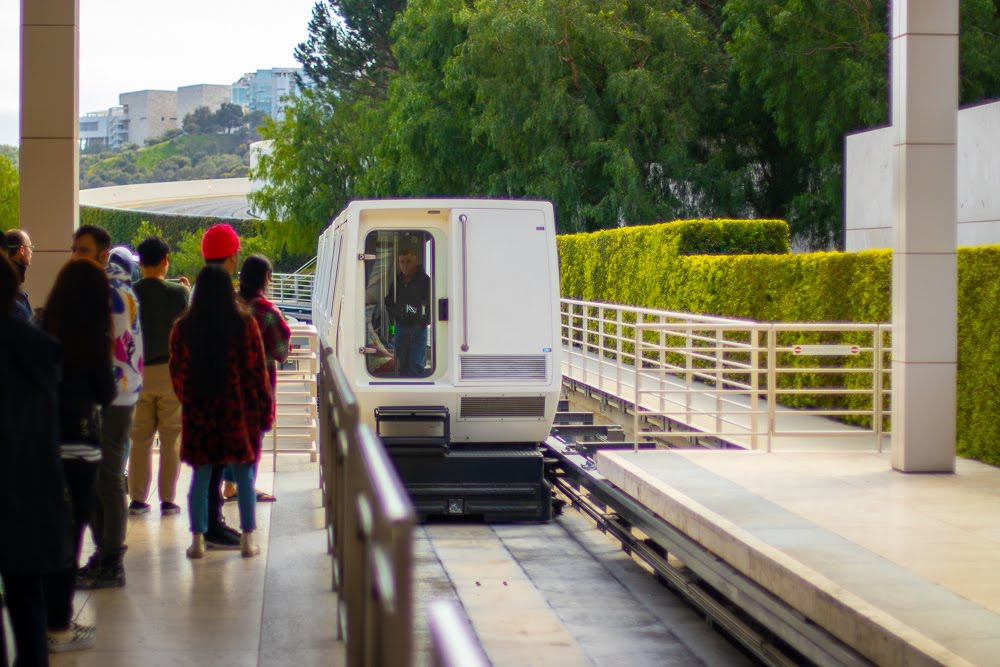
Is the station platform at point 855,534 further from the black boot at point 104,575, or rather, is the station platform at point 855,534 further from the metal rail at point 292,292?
the metal rail at point 292,292

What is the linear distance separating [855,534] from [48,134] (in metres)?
6.01

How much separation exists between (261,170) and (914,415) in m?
56.6

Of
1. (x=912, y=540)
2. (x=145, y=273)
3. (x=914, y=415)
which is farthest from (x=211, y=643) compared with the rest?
(x=914, y=415)

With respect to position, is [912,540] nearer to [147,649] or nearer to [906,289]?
[906,289]

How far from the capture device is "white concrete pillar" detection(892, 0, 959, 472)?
1084 centimetres

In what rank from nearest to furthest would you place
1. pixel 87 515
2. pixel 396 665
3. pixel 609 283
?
pixel 396 665 → pixel 87 515 → pixel 609 283

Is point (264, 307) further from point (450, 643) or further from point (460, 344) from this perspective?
point (450, 643)

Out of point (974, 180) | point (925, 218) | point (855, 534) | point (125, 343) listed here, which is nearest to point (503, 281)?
point (925, 218)

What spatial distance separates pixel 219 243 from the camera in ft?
25.5

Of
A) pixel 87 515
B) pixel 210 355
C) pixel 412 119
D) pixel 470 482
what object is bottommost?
pixel 470 482

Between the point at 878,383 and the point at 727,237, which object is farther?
the point at 727,237

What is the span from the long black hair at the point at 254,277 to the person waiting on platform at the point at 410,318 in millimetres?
3998

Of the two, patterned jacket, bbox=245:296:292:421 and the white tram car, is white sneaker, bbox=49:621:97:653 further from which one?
the white tram car

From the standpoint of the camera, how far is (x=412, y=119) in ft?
136
